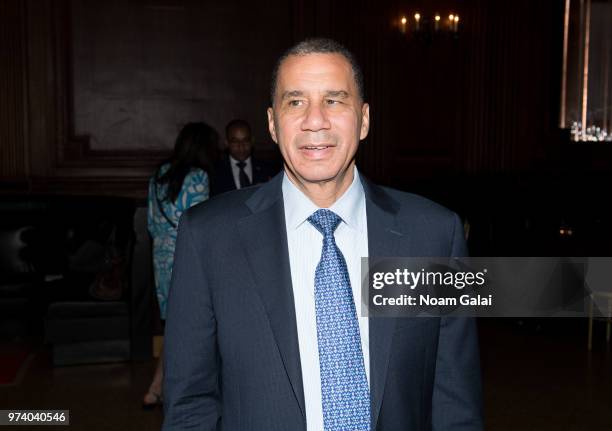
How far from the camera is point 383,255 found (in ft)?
4.62

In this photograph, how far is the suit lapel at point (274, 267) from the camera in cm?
132

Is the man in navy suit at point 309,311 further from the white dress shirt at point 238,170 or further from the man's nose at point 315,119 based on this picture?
the white dress shirt at point 238,170

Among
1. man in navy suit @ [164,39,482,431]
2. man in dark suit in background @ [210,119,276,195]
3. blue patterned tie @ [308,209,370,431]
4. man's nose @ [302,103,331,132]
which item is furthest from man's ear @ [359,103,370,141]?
man in dark suit in background @ [210,119,276,195]

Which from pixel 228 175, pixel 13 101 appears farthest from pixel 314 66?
pixel 13 101

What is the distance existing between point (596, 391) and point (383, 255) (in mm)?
3587

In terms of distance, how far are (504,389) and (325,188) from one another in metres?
3.46

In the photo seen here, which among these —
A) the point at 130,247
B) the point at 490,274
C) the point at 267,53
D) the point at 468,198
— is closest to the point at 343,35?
the point at 267,53

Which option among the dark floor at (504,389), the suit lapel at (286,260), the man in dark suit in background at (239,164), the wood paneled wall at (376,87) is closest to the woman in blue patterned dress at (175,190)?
the dark floor at (504,389)

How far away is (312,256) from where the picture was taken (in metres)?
1.41

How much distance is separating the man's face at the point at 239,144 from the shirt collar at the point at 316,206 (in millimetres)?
3471

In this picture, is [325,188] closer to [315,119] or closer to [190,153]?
[315,119]

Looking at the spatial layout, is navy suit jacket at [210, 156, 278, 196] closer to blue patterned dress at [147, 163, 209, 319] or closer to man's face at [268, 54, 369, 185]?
blue patterned dress at [147, 163, 209, 319]

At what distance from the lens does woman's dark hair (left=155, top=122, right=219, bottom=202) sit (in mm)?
3805

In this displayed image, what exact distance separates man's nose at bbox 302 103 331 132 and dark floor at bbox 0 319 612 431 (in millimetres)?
2853
